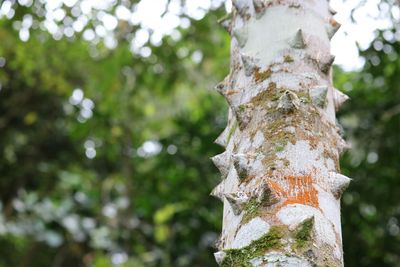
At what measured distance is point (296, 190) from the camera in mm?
1208

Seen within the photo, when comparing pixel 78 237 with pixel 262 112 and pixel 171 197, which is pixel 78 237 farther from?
pixel 262 112

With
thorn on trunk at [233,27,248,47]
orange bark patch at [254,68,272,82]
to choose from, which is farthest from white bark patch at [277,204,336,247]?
thorn on trunk at [233,27,248,47]

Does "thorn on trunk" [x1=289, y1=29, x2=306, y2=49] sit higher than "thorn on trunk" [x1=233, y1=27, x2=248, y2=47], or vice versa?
"thorn on trunk" [x1=233, y1=27, x2=248, y2=47]

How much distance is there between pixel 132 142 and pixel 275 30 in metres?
4.52

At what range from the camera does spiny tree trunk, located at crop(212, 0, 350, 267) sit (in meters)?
1.15

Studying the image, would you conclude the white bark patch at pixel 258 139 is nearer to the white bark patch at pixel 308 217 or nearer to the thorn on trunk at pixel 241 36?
the white bark patch at pixel 308 217

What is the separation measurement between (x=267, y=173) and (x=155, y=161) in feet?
14.5

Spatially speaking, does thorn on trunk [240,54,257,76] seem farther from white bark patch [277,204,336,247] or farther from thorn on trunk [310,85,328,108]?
white bark patch [277,204,336,247]

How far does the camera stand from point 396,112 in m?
4.50

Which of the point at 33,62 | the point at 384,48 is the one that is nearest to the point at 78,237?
the point at 33,62

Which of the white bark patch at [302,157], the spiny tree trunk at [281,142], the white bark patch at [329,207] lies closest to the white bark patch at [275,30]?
the spiny tree trunk at [281,142]

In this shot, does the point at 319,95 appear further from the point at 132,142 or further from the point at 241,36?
the point at 132,142

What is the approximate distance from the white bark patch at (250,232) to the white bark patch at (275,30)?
41 cm

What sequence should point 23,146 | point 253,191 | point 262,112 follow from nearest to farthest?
point 253,191, point 262,112, point 23,146
